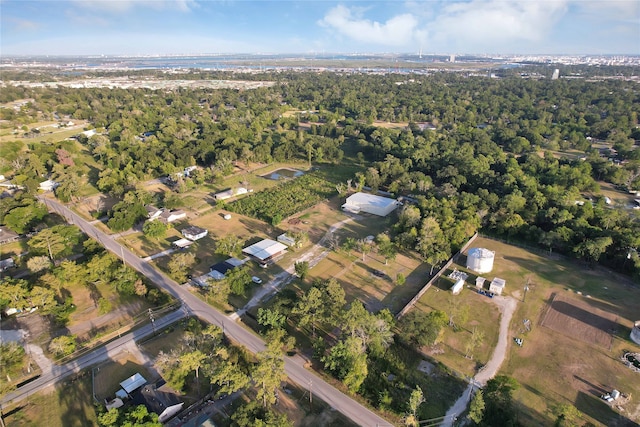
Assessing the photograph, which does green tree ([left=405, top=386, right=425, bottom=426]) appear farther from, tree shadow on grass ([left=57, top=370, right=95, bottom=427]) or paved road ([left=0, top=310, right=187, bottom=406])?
paved road ([left=0, top=310, right=187, bottom=406])

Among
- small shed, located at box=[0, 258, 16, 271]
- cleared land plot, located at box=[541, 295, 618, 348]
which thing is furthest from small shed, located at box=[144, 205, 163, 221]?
cleared land plot, located at box=[541, 295, 618, 348]

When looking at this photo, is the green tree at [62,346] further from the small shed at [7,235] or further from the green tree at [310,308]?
the small shed at [7,235]

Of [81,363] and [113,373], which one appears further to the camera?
[81,363]

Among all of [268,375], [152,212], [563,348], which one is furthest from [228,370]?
[152,212]

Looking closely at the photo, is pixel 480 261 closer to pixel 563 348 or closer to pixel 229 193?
pixel 563 348

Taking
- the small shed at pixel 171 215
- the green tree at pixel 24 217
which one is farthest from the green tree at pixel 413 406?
the green tree at pixel 24 217

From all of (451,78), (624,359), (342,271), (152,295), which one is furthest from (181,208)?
(451,78)
